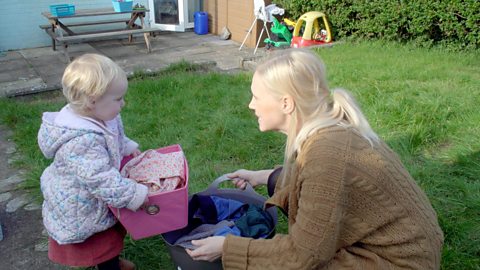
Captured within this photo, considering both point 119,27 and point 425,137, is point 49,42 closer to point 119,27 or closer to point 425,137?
point 119,27

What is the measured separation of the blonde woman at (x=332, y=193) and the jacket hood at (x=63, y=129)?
2.21 ft

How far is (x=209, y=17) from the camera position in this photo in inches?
339

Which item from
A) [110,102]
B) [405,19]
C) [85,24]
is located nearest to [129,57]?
[85,24]

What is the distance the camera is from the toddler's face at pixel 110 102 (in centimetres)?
179

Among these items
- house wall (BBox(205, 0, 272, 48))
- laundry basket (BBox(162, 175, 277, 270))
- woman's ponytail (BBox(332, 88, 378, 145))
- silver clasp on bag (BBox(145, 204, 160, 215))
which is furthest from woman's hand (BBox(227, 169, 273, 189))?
house wall (BBox(205, 0, 272, 48))

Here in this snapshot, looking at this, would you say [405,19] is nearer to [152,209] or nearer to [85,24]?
[85,24]

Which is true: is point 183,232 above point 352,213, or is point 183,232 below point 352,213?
below

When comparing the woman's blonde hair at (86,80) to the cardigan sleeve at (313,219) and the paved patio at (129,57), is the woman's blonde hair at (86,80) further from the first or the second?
the paved patio at (129,57)

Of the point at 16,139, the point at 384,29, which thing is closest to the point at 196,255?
the point at 16,139

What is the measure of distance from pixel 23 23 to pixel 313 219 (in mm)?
7219

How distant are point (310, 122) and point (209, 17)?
7.45 meters

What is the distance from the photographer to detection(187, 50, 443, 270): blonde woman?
1.43m

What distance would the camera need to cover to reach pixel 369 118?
12.4 feet

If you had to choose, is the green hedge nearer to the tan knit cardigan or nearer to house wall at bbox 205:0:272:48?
house wall at bbox 205:0:272:48
